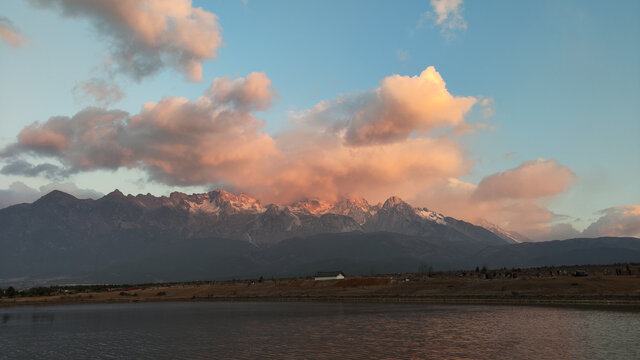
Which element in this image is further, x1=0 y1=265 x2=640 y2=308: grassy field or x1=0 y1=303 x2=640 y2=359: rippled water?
x1=0 y1=265 x2=640 y2=308: grassy field

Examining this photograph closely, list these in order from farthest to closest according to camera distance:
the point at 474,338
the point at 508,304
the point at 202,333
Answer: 1. the point at 508,304
2. the point at 202,333
3. the point at 474,338

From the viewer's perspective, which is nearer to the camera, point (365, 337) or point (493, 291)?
point (365, 337)

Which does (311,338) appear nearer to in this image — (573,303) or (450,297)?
(573,303)

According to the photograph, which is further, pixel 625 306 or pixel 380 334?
pixel 625 306

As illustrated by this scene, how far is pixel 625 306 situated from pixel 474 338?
54614 mm

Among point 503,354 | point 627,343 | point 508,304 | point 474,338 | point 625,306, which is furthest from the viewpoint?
point 508,304

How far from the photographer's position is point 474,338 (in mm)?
65500

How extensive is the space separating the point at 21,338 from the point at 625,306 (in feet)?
385

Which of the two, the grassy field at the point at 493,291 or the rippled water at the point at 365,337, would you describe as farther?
the grassy field at the point at 493,291

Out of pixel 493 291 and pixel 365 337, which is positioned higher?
pixel 493 291

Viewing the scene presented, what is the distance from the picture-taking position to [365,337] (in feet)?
230

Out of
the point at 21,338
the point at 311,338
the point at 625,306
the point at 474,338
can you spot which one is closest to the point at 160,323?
the point at 21,338

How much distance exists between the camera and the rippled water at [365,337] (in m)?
57.1

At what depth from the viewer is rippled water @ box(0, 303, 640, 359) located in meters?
57.1
